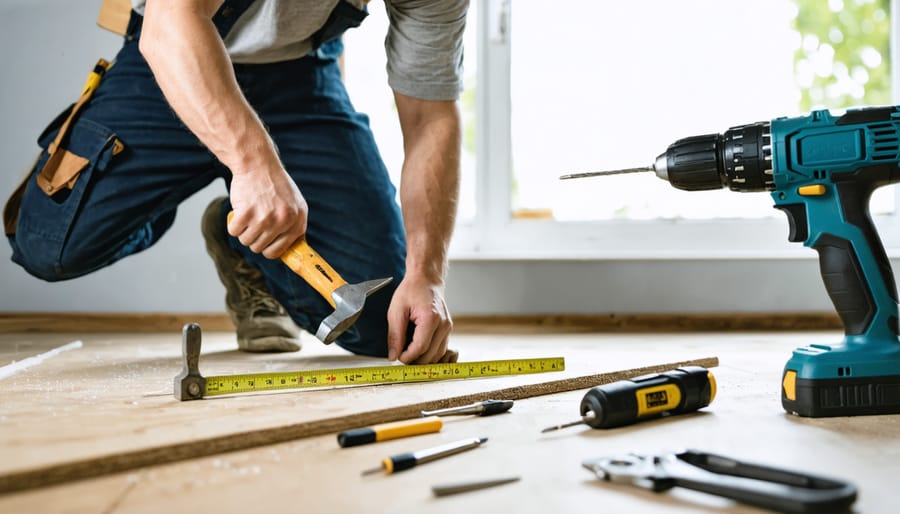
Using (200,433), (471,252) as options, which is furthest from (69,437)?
(471,252)

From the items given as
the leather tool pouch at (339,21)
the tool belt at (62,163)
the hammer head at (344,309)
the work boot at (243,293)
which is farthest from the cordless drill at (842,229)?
the tool belt at (62,163)

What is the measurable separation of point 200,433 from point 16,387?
63 cm

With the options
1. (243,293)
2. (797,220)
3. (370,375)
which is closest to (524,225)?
(243,293)

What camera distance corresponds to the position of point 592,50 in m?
2.97

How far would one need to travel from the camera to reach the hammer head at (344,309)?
1.32 meters

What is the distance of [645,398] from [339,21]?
3.93 ft

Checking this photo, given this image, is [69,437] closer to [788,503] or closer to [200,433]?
[200,433]

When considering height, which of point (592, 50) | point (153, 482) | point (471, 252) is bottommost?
point (153, 482)

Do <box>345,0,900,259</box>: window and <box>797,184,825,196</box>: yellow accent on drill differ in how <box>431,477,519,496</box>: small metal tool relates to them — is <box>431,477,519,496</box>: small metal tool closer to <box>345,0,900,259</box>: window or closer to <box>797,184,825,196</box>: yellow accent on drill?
<box>797,184,825,196</box>: yellow accent on drill

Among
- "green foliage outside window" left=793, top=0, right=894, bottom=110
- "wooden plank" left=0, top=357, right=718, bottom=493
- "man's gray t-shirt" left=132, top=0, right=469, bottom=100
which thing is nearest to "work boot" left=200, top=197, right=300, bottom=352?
"man's gray t-shirt" left=132, top=0, right=469, bottom=100

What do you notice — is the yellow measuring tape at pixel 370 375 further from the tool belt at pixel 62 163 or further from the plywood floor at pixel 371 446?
the tool belt at pixel 62 163

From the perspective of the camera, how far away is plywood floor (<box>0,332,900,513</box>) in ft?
2.78

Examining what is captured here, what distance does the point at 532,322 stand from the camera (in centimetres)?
288

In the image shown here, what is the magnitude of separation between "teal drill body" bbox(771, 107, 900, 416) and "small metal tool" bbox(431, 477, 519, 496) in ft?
1.90
